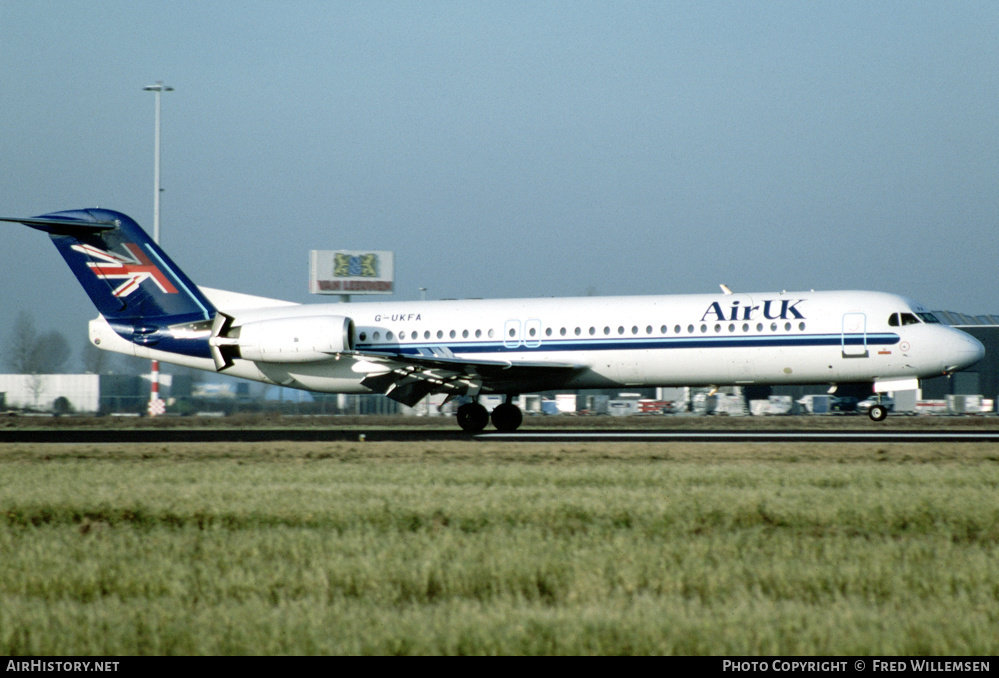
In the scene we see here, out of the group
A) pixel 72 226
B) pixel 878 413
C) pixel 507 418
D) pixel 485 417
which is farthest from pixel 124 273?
pixel 878 413

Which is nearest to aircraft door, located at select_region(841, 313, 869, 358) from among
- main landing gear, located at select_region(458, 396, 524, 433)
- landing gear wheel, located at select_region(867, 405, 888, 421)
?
landing gear wheel, located at select_region(867, 405, 888, 421)

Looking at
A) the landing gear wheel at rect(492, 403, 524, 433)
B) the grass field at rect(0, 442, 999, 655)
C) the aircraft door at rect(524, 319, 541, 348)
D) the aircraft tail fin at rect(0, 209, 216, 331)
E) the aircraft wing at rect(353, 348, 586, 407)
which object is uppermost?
the aircraft tail fin at rect(0, 209, 216, 331)

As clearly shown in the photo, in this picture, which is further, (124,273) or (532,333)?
(124,273)

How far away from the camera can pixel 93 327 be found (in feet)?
96.8

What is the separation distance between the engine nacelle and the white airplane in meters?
0.04

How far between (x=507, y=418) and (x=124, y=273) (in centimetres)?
1188

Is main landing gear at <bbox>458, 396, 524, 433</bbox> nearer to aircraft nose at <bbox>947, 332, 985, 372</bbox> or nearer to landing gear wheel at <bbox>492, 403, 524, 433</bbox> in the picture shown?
landing gear wheel at <bbox>492, 403, 524, 433</bbox>

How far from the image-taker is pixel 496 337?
27.7 metres

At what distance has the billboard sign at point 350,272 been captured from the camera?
67.1m

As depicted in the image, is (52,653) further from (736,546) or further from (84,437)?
(84,437)

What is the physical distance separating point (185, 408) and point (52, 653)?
5720 cm

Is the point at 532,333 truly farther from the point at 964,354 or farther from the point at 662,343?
the point at 964,354

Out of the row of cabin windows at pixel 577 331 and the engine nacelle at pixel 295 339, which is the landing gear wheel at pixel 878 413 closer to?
the row of cabin windows at pixel 577 331

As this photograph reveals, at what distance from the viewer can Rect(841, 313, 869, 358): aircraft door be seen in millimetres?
25516
